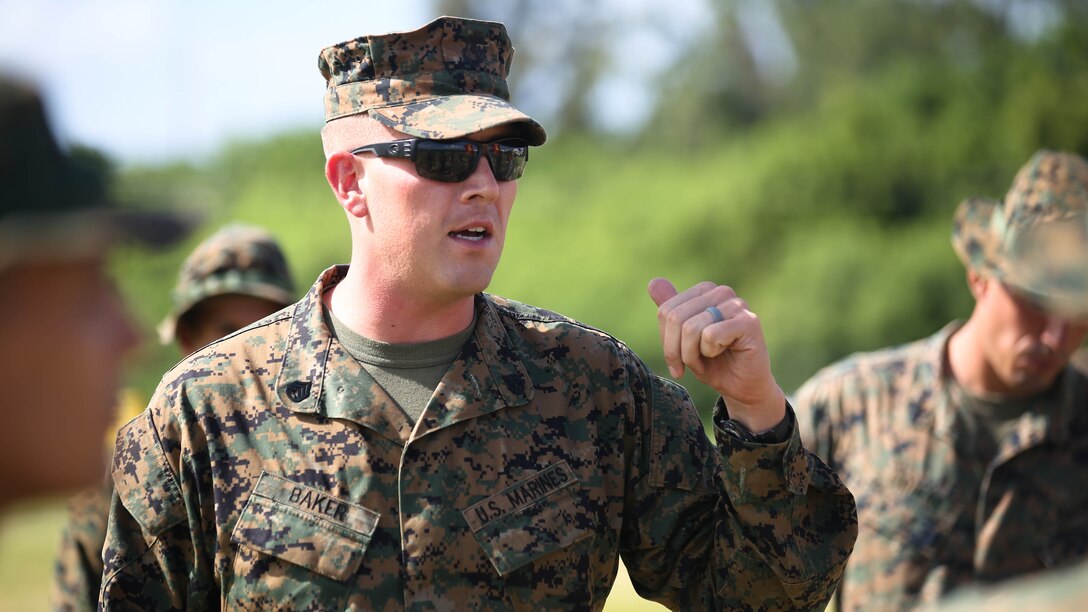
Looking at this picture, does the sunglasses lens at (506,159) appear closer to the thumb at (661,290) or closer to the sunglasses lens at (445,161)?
the sunglasses lens at (445,161)

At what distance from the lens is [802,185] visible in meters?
18.7

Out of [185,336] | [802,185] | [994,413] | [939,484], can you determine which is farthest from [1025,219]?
[802,185]

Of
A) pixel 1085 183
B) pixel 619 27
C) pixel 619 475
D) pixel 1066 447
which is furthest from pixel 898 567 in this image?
pixel 619 27

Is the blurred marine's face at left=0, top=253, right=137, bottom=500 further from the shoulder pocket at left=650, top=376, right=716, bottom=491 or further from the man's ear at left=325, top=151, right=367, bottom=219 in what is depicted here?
the shoulder pocket at left=650, top=376, right=716, bottom=491

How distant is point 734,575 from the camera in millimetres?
3516

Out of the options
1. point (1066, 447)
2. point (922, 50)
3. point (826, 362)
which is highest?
point (1066, 447)

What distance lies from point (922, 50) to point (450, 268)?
2001 centimetres

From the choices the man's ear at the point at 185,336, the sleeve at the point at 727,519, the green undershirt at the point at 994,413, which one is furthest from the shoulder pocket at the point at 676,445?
the man's ear at the point at 185,336

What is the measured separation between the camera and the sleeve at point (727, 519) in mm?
3457

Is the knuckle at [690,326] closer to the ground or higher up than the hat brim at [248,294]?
higher up

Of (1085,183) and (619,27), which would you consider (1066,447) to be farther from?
(619,27)

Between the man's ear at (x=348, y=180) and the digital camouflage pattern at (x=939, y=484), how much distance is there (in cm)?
271

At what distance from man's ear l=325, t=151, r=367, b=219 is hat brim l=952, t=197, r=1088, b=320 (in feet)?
6.06

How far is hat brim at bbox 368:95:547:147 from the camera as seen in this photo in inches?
139
